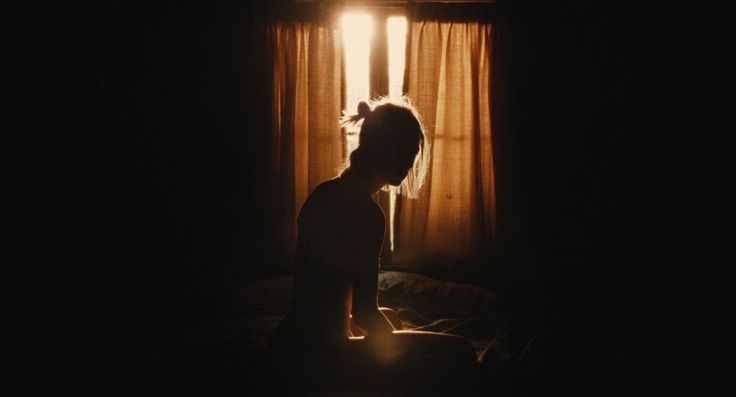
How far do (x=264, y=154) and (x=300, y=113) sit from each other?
0.38m

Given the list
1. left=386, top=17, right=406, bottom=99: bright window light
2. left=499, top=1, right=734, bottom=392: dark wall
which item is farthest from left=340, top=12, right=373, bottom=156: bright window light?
left=499, top=1, right=734, bottom=392: dark wall

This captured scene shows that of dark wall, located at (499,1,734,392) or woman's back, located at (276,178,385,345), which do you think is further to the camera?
dark wall, located at (499,1,734,392)

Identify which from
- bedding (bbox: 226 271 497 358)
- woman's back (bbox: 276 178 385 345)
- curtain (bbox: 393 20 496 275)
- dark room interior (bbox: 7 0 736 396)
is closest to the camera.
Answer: woman's back (bbox: 276 178 385 345)

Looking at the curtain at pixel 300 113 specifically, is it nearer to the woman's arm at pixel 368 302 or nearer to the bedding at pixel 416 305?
the bedding at pixel 416 305

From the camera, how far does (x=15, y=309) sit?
2.90 metres

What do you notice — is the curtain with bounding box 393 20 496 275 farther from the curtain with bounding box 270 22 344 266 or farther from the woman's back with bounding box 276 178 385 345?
the woman's back with bounding box 276 178 385 345

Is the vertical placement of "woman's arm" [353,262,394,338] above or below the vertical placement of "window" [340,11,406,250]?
below

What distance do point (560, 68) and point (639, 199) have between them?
41.3 inches

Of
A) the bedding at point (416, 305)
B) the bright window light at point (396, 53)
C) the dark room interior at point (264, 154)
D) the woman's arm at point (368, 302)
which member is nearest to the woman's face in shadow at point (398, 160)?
Answer: the woman's arm at point (368, 302)

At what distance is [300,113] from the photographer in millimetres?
→ 3473

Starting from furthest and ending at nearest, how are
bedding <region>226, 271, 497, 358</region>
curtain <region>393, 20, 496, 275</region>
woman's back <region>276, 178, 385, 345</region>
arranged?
1. curtain <region>393, 20, 496, 275</region>
2. bedding <region>226, 271, 497, 358</region>
3. woman's back <region>276, 178, 385, 345</region>

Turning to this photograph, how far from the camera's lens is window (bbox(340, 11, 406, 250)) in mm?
3418

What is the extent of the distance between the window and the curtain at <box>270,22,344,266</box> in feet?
0.25

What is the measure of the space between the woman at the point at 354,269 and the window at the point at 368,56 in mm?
1839
